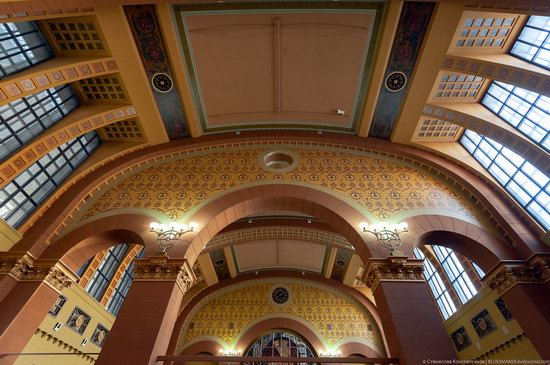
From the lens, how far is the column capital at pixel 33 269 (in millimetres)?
7441

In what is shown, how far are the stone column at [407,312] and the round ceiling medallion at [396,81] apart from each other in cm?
554

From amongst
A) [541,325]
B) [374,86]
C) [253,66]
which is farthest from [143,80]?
[541,325]

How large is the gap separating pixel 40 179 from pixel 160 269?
17.6ft

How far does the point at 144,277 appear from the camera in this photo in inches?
282

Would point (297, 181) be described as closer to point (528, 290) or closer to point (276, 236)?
point (276, 236)

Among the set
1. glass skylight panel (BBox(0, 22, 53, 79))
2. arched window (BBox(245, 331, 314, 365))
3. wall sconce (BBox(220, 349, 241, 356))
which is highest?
glass skylight panel (BBox(0, 22, 53, 79))

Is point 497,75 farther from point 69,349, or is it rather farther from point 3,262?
point 69,349

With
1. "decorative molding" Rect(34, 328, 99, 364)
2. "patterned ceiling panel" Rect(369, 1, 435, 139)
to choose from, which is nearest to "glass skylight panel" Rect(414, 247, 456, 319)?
"patterned ceiling panel" Rect(369, 1, 435, 139)

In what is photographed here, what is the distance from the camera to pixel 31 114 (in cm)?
830

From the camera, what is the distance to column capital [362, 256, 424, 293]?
702 centimetres

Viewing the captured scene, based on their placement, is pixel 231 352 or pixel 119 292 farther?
pixel 231 352

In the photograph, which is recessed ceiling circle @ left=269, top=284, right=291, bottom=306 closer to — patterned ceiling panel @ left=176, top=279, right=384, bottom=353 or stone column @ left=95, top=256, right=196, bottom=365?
patterned ceiling panel @ left=176, top=279, right=384, bottom=353

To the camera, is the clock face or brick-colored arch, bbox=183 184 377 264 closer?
brick-colored arch, bbox=183 184 377 264

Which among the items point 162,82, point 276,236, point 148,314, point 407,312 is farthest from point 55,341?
point 407,312
